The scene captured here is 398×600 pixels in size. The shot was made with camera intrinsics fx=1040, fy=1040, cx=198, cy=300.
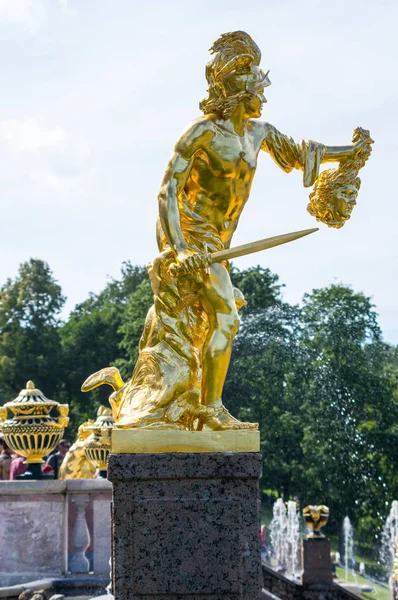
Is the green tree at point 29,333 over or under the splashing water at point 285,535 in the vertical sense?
over

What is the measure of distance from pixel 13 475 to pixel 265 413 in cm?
2198

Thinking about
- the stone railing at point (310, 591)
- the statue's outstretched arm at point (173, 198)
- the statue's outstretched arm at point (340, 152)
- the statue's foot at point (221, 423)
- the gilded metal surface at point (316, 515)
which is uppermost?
the statue's outstretched arm at point (340, 152)

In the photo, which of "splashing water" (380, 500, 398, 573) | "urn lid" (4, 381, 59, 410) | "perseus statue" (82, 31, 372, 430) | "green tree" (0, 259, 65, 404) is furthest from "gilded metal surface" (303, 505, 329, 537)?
"green tree" (0, 259, 65, 404)

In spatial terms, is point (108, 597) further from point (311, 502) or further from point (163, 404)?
point (311, 502)

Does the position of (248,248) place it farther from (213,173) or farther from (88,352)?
(88,352)

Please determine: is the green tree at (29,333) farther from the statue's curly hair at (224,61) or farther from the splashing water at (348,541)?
the statue's curly hair at (224,61)

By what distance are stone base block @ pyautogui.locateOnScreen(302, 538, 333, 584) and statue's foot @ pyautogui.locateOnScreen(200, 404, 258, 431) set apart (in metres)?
9.97

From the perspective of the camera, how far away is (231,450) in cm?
606

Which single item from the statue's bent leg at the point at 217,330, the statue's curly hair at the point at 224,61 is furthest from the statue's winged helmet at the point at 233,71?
the statue's bent leg at the point at 217,330

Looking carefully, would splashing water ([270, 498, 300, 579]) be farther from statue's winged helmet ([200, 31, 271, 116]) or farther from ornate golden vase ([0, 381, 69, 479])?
statue's winged helmet ([200, 31, 271, 116])

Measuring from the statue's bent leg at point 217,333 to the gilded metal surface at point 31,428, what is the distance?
530 cm

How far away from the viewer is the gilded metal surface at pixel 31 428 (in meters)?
11.3

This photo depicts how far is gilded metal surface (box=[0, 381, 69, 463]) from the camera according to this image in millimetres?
11297

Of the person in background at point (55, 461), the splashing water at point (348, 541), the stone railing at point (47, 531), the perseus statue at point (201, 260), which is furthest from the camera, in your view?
the splashing water at point (348, 541)
